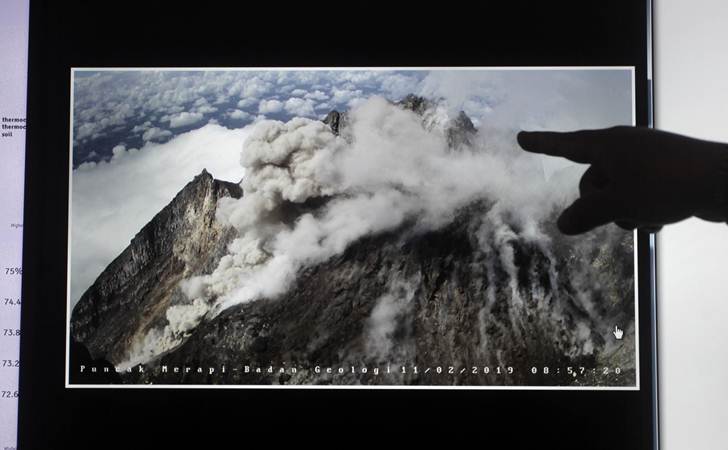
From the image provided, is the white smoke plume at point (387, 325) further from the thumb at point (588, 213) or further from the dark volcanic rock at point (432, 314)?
the thumb at point (588, 213)

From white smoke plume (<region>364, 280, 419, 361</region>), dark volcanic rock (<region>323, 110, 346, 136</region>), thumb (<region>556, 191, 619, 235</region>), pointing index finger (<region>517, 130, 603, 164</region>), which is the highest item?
dark volcanic rock (<region>323, 110, 346, 136</region>)

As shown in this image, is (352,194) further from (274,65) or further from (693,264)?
(693,264)

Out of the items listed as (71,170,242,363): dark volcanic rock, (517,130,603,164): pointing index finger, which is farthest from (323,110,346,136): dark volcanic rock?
(517,130,603,164): pointing index finger

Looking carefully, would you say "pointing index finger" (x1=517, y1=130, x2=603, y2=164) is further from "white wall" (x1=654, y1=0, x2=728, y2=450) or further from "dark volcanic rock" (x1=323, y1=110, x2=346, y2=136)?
"dark volcanic rock" (x1=323, y1=110, x2=346, y2=136)

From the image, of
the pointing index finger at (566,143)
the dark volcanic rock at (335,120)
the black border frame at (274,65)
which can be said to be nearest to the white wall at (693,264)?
the black border frame at (274,65)

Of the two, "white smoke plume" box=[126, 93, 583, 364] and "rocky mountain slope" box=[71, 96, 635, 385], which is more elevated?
"white smoke plume" box=[126, 93, 583, 364]

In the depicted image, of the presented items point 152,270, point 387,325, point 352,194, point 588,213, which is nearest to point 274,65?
point 352,194

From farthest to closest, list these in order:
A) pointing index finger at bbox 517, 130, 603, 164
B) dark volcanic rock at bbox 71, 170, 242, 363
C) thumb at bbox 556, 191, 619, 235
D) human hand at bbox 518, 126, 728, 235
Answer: dark volcanic rock at bbox 71, 170, 242, 363, pointing index finger at bbox 517, 130, 603, 164, thumb at bbox 556, 191, 619, 235, human hand at bbox 518, 126, 728, 235
